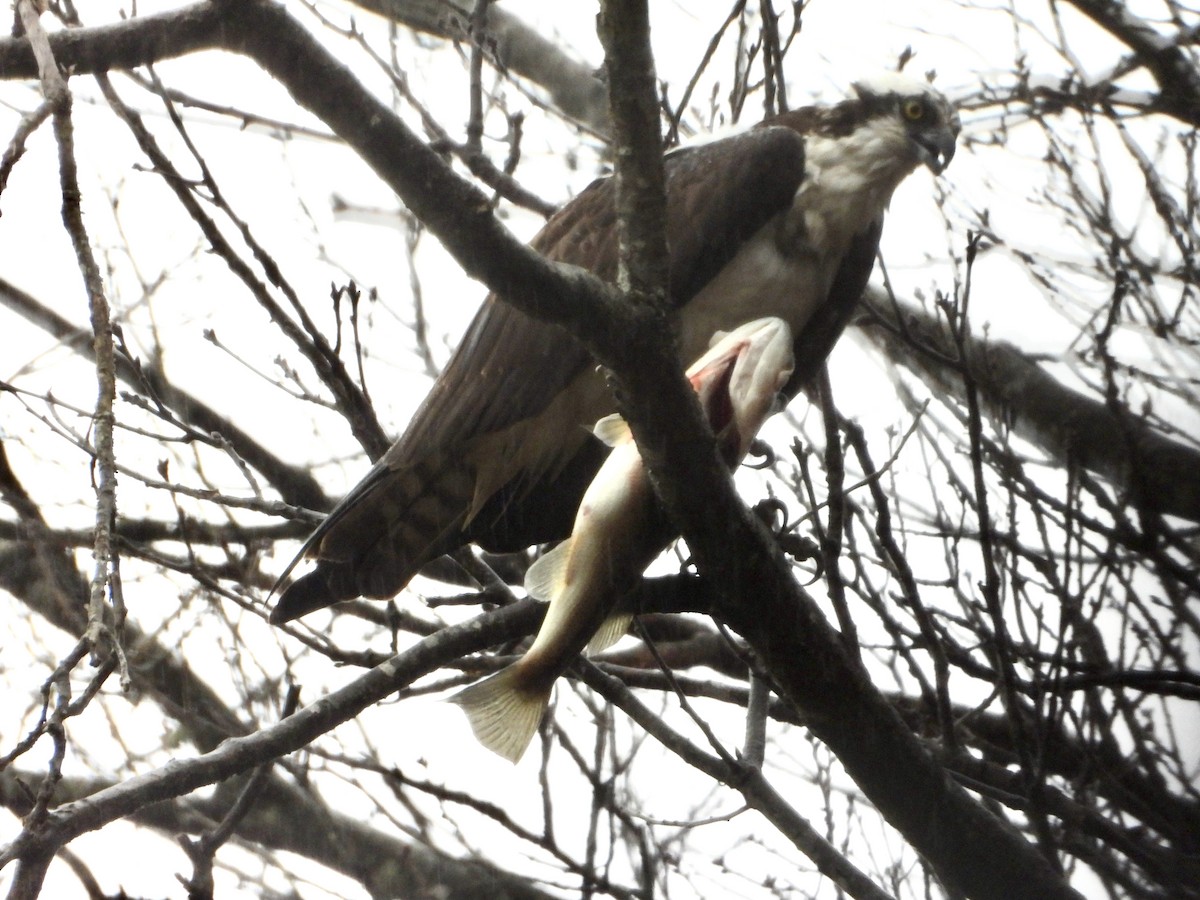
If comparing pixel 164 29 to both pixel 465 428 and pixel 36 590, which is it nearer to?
pixel 465 428

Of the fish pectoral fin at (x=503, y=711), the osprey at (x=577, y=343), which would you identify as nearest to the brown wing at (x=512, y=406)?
the osprey at (x=577, y=343)

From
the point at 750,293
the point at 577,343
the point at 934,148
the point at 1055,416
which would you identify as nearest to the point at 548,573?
the point at 577,343

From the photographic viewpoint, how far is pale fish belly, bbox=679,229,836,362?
338 centimetres

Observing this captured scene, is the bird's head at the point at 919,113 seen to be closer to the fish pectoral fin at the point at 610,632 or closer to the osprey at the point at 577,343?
the osprey at the point at 577,343

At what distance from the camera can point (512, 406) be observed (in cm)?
322

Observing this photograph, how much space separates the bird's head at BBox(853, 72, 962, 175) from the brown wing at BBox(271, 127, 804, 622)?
426 mm

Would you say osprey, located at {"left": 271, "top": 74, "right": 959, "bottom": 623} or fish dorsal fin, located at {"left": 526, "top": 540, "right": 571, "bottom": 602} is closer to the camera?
fish dorsal fin, located at {"left": 526, "top": 540, "right": 571, "bottom": 602}

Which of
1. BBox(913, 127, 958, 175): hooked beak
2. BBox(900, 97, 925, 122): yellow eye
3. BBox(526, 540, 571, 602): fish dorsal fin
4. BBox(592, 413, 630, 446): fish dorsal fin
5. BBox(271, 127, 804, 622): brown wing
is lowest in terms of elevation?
BBox(526, 540, 571, 602): fish dorsal fin

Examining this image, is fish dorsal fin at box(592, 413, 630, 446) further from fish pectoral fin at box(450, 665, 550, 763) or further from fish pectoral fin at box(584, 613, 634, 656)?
fish pectoral fin at box(450, 665, 550, 763)

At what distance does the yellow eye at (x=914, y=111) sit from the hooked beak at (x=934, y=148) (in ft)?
0.18

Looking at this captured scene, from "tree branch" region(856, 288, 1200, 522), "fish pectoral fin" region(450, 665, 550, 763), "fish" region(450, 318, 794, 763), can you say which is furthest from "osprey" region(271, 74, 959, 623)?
"fish pectoral fin" region(450, 665, 550, 763)

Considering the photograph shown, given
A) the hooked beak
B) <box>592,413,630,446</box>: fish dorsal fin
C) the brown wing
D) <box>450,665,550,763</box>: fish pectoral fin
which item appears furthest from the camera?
the hooked beak

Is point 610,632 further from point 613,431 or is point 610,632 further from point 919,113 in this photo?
point 919,113

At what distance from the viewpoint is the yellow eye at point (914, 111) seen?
3.74 meters
